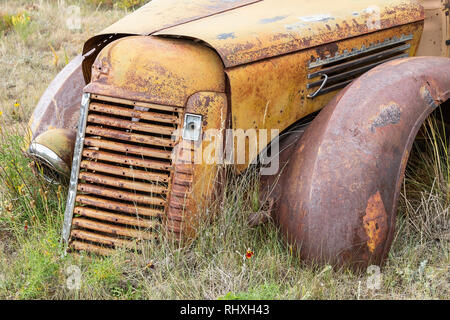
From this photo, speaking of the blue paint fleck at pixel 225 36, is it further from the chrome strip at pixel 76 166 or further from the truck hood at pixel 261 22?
the chrome strip at pixel 76 166

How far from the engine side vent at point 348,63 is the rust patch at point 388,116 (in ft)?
1.78

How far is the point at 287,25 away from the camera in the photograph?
10.1ft

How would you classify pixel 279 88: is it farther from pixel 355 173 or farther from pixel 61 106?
pixel 61 106

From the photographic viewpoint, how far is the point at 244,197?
9.98 feet

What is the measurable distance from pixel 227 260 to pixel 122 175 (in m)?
0.70

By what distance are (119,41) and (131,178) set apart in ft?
2.43

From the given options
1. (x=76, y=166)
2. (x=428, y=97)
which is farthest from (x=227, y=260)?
(x=428, y=97)

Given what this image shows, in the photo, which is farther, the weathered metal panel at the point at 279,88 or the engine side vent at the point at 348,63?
the engine side vent at the point at 348,63

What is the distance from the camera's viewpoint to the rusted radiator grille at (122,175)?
2787 millimetres

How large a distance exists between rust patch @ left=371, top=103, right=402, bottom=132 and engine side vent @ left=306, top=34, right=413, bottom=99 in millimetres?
543

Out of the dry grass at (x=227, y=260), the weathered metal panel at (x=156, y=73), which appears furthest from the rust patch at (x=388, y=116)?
the weathered metal panel at (x=156, y=73)

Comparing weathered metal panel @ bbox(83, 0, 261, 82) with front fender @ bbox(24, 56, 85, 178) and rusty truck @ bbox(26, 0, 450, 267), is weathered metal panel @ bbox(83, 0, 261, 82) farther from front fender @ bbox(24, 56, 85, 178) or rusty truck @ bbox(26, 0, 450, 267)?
front fender @ bbox(24, 56, 85, 178)

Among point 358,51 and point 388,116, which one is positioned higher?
point 358,51

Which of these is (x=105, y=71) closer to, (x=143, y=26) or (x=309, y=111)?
(x=143, y=26)
